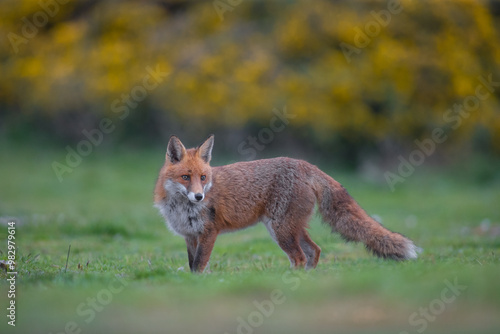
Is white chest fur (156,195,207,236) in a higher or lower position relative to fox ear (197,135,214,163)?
lower

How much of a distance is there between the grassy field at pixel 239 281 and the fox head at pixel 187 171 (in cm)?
106

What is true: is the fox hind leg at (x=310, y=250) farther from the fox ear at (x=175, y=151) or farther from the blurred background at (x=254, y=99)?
the blurred background at (x=254, y=99)

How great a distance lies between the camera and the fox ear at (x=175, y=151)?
25.5 ft

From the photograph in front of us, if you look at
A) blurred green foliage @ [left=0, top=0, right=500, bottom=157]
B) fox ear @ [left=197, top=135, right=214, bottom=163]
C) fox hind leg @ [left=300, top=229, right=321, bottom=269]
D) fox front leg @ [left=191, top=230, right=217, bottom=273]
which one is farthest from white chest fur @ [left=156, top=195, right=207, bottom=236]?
blurred green foliage @ [left=0, top=0, right=500, bottom=157]

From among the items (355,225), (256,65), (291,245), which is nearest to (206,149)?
(291,245)

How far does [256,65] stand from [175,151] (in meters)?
13.1

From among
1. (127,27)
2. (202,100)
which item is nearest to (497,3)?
(202,100)

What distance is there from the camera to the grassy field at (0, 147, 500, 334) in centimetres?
492

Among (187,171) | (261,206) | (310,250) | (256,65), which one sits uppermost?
(187,171)

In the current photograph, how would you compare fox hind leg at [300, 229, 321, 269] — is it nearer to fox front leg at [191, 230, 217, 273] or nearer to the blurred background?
fox front leg at [191, 230, 217, 273]

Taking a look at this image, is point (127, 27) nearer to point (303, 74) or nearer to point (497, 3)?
point (303, 74)

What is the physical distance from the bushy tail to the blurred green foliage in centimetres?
1177

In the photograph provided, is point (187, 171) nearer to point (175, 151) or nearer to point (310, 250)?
point (175, 151)

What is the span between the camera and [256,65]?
20516 mm
